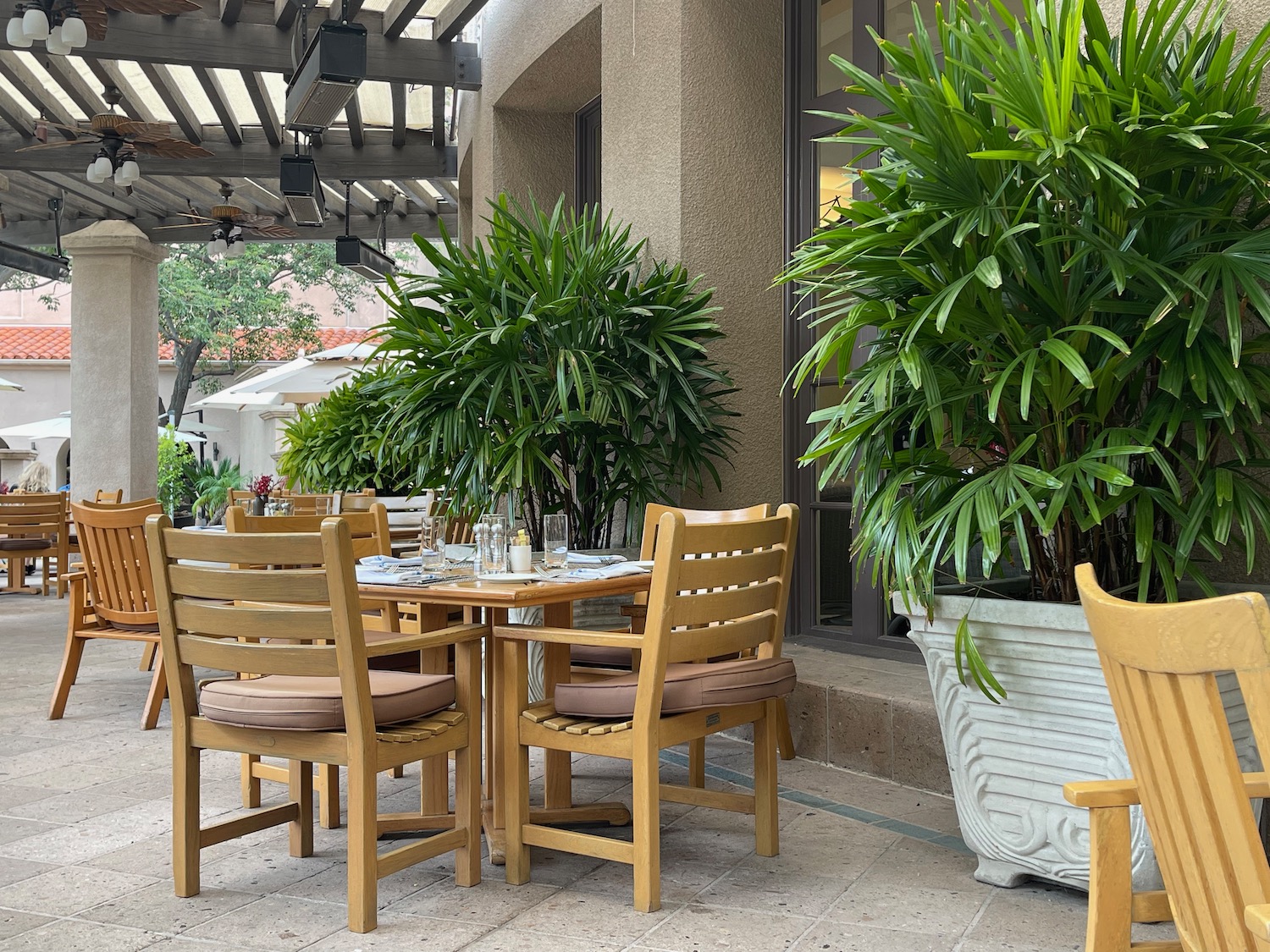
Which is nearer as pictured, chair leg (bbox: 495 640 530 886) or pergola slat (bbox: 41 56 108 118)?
chair leg (bbox: 495 640 530 886)

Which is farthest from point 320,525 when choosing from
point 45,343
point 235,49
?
point 45,343

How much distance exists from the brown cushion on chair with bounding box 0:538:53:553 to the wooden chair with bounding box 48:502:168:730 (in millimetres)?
5021

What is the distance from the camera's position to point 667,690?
282 centimetres

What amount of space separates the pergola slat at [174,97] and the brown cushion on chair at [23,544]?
3.66 meters

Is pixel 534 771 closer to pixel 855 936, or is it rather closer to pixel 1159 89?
pixel 855 936

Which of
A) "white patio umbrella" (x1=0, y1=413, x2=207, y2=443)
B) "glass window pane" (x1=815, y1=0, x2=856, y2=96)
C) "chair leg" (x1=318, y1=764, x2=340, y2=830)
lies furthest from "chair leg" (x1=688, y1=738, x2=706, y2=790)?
"white patio umbrella" (x1=0, y1=413, x2=207, y2=443)

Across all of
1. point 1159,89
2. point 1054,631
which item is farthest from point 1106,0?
point 1054,631

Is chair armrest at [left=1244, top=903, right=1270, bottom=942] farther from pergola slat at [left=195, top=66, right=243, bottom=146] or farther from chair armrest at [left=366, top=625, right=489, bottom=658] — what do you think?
pergola slat at [left=195, top=66, right=243, bottom=146]

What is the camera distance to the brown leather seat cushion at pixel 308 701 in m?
2.59

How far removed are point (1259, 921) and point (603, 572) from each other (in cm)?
224

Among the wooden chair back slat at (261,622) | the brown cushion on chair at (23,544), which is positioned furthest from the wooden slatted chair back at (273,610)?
the brown cushion on chair at (23,544)

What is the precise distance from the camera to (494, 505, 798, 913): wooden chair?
271 centimetres

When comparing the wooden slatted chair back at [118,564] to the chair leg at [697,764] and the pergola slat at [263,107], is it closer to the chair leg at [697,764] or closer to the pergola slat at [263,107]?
the chair leg at [697,764]

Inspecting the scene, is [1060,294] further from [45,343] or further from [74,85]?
[45,343]
